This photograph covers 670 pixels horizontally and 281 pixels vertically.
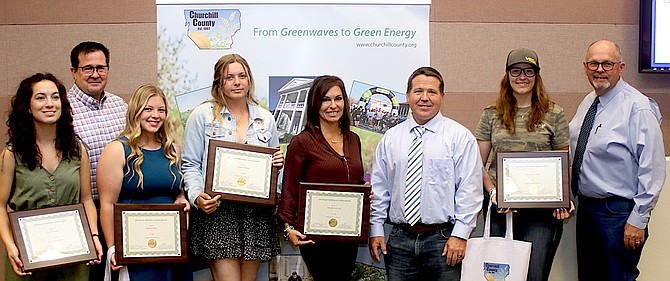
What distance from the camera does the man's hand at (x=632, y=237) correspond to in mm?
3395

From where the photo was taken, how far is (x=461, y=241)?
10.4 ft

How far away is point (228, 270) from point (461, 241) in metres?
1.18

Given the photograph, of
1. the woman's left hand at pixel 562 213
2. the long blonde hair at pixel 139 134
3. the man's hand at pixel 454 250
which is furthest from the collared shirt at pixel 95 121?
the woman's left hand at pixel 562 213

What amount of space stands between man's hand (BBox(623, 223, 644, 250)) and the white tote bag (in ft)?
1.82

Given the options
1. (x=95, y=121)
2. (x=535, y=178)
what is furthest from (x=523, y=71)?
(x=95, y=121)

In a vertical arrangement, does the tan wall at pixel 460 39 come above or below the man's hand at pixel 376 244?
above

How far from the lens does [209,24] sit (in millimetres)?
4242

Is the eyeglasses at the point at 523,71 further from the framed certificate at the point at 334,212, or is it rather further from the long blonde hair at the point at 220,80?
the long blonde hair at the point at 220,80

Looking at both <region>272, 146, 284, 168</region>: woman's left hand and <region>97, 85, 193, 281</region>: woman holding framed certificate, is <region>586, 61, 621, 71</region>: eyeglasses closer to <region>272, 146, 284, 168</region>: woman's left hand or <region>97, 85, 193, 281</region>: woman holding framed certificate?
<region>272, 146, 284, 168</region>: woman's left hand

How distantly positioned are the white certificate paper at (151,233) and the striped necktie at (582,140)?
6.98 ft

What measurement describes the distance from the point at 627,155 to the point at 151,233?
8.01 feet

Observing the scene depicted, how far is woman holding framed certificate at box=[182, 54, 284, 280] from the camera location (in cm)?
333

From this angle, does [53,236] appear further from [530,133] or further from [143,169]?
[530,133]

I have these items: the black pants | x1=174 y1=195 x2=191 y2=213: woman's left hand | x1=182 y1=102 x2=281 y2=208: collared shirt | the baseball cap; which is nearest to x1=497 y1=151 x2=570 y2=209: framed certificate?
the baseball cap
